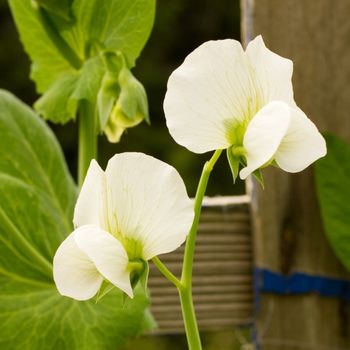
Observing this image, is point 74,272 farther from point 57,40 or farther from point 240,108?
point 57,40

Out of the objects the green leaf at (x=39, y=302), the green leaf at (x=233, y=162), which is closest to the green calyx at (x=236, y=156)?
the green leaf at (x=233, y=162)

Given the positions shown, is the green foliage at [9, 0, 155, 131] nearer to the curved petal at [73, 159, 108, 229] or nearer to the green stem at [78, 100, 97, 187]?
the green stem at [78, 100, 97, 187]

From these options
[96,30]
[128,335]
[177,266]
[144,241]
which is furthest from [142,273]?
[177,266]

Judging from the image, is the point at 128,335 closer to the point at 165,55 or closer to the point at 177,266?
the point at 177,266

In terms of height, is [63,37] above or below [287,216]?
above


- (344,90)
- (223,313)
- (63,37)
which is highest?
(63,37)

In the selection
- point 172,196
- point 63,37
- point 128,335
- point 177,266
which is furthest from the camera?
point 177,266

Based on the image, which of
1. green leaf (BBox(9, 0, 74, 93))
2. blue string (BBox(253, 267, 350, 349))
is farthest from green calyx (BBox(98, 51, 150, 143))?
blue string (BBox(253, 267, 350, 349))
